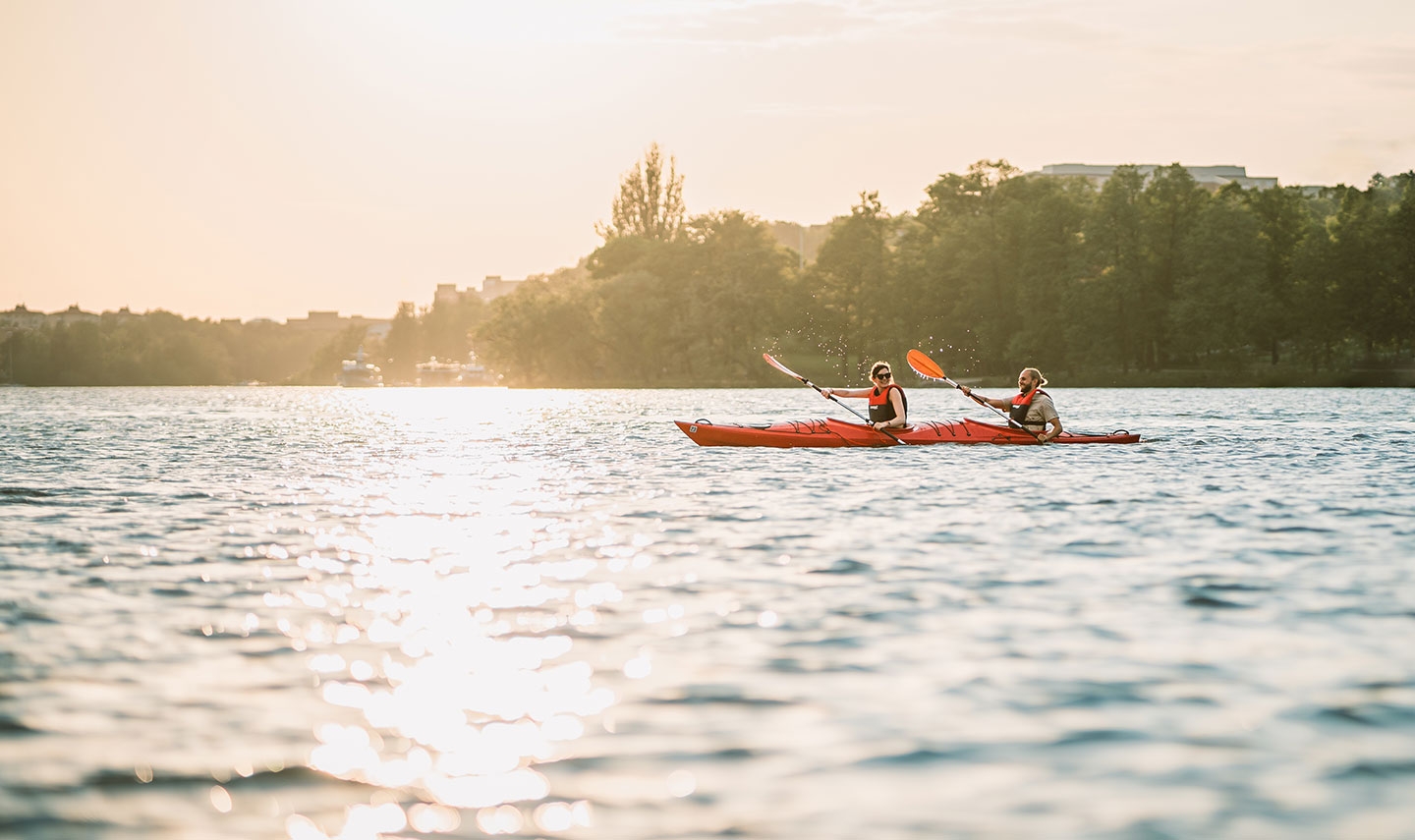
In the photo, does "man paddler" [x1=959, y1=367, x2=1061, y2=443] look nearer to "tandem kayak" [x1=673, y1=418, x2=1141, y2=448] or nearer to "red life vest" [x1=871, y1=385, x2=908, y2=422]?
"tandem kayak" [x1=673, y1=418, x2=1141, y2=448]

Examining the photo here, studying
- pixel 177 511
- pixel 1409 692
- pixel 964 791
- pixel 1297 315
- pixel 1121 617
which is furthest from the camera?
pixel 1297 315

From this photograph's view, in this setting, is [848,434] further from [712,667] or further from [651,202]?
[651,202]

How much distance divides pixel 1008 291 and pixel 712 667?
269 feet

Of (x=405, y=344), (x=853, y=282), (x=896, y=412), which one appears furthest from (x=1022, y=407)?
(x=405, y=344)

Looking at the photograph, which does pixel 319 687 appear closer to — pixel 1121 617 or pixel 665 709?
pixel 665 709

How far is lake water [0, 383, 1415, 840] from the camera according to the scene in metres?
4.93

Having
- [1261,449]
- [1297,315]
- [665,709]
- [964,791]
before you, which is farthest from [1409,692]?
[1297,315]

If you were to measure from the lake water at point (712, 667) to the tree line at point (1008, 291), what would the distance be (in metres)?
63.9

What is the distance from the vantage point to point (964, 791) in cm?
504

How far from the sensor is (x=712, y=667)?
7082 mm

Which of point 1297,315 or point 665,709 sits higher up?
point 1297,315

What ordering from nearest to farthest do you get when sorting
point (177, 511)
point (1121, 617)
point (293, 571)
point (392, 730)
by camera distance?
point (392, 730) < point (1121, 617) < point (293, 571) < point (177, 511)

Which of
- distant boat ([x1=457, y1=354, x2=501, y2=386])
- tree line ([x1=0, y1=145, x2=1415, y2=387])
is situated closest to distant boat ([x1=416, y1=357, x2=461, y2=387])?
distant boat ([x1=457, y1=354, x2=501, y2=386])

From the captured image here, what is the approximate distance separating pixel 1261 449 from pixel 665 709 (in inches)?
848
